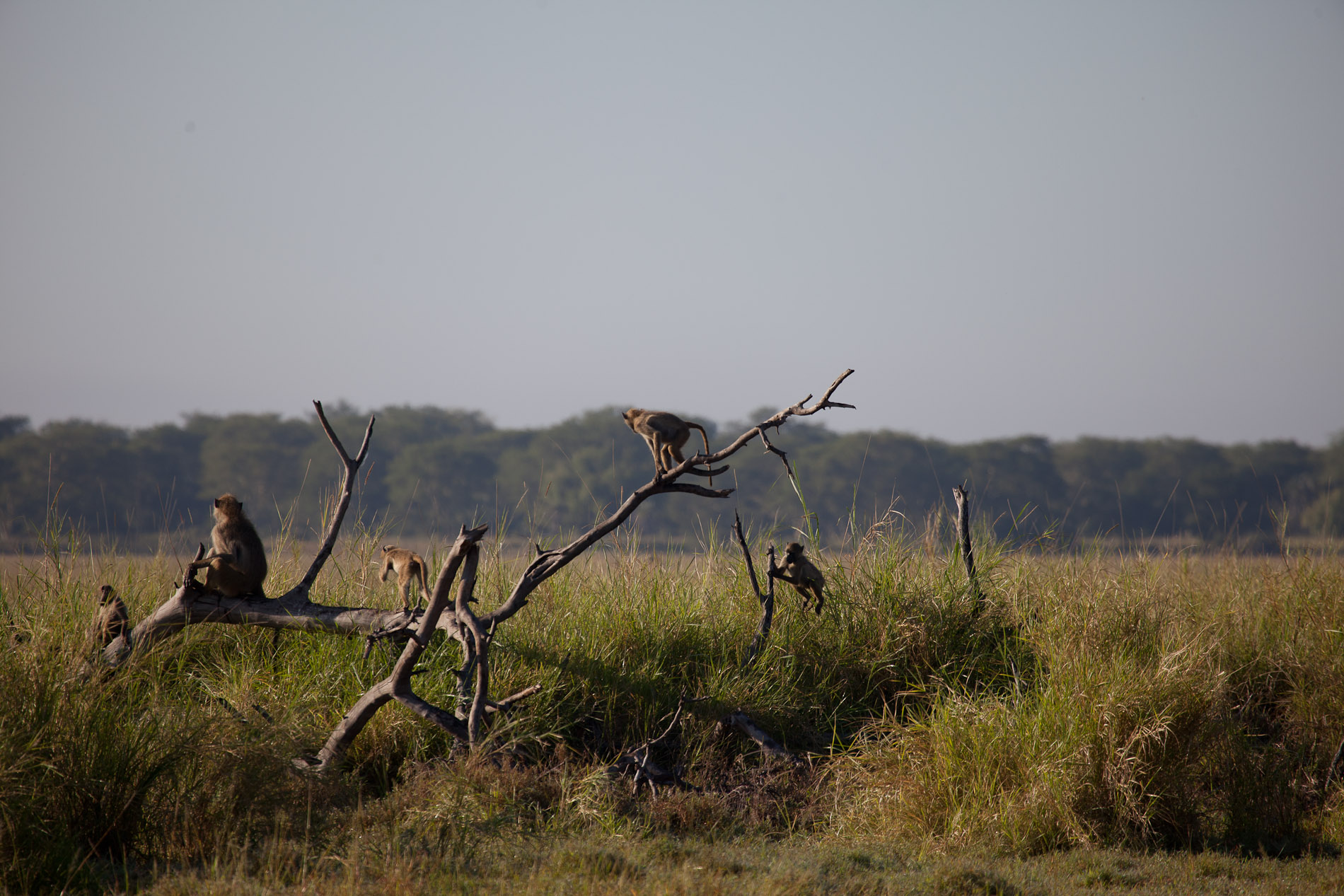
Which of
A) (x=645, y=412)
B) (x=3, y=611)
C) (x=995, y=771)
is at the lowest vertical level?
(x=995, y=771)

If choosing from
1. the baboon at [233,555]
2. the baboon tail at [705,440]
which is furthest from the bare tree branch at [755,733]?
the baboon at [233,555]

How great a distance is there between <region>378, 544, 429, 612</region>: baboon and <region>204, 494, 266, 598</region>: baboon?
1.86 feet

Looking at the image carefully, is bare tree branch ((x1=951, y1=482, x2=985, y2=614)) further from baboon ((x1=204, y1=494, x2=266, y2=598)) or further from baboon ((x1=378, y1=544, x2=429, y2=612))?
baboon ((x1=204, y1=494, x2=266, y2=598))

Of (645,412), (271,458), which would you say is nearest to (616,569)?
(645,412)

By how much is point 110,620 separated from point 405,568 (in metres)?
1.46

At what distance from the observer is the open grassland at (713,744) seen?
3.48m

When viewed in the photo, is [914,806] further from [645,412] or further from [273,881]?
[273,881]

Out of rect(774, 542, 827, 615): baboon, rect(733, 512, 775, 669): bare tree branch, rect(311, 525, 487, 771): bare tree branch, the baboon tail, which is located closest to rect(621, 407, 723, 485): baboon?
the baboon tail

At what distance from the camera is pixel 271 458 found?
164ft

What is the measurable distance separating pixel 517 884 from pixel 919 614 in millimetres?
3042

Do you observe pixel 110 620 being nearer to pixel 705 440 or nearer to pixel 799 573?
pixel 705 440

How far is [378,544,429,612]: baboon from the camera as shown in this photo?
4445 millimetres

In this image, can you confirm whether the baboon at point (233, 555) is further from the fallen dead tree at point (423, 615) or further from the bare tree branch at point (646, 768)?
the bare tree branch at point (646, 768)

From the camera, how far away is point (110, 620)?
461 centimetres
